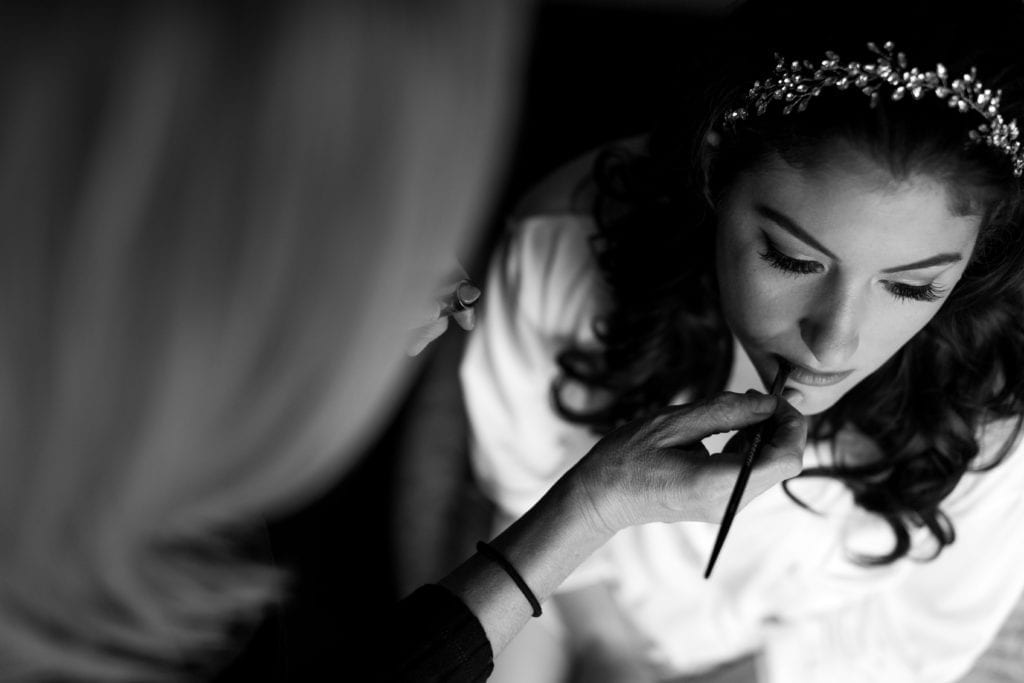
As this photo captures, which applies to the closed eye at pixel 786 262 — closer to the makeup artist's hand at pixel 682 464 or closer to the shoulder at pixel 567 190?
the makeup artist's hand at pixel 682 464

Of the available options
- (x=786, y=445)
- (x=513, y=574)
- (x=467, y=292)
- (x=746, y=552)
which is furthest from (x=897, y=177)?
(x=746, y=552)

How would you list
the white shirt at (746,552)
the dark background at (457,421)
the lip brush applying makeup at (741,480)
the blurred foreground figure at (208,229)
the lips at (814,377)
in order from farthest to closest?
the dark background at (457,421)
the white shirt at (746,552)
the lips at (814,377)
the lip brush applying makeup at (741,480)
the blurred foreground figure at (208,229)

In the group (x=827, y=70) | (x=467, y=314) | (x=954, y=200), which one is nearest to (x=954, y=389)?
(x=954, y=200)

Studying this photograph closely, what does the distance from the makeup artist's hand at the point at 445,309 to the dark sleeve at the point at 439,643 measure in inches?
9.5

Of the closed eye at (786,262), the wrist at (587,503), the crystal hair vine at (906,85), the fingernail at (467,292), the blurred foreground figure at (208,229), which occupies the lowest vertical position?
the wrist at (587,503)

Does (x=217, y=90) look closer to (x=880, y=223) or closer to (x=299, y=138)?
(x=299, y=138)

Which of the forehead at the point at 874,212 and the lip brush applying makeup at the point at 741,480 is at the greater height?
the forehead at the point at 874,212

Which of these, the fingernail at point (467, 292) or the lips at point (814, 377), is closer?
the fingernail at point (467, 292)

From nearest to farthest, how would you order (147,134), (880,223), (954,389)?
(147,134) → (880,223) → (954,389)

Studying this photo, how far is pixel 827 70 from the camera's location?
0.78m

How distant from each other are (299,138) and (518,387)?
32.8 inches

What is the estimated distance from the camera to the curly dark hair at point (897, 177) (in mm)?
772

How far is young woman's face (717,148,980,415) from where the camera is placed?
77 centimetres

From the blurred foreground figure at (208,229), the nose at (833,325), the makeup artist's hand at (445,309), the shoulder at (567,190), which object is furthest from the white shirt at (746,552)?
the blurred foreground figure at (208,229)
